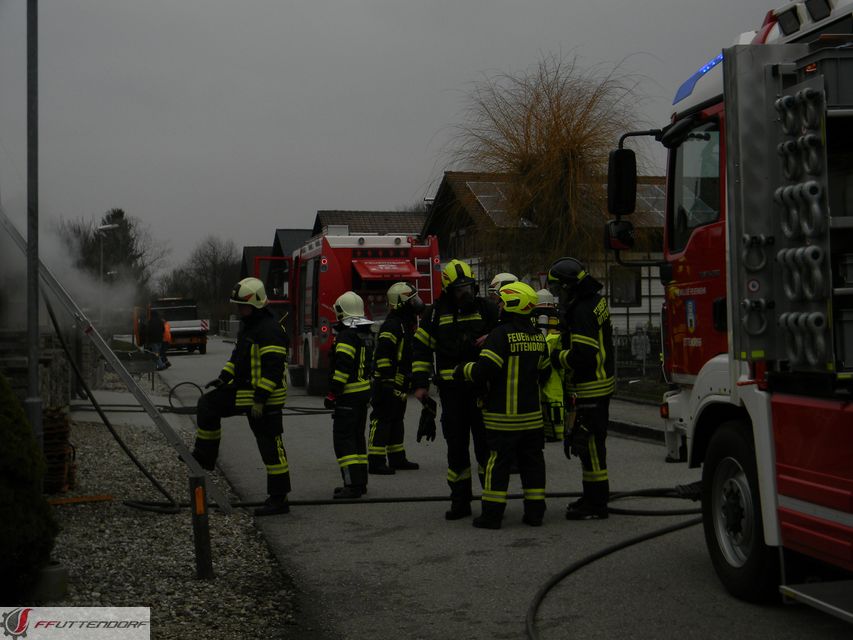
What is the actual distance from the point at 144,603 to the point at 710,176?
4039 mm

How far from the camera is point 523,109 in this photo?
22656 millimetres

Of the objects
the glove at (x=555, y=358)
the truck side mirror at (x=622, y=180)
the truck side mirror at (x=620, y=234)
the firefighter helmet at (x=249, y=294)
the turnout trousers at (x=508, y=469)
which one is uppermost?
the truck side mirror at (x=622, y=180)

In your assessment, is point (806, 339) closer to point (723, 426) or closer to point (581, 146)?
point (723, 426)

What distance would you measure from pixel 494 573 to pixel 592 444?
5.85 feet

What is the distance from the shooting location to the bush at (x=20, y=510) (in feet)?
17.8

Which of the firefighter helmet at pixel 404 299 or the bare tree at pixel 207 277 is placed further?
the bare tree at pixel 207 277

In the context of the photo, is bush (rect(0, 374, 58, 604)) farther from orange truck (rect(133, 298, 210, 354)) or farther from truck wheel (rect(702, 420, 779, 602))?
orange truck (rect(133, 298, 210, 354))

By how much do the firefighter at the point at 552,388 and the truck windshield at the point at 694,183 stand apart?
3.03 meters

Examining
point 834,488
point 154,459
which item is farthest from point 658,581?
point 154,459

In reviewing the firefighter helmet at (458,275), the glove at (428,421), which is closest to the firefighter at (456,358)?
the firefighter helmet at (458,275)

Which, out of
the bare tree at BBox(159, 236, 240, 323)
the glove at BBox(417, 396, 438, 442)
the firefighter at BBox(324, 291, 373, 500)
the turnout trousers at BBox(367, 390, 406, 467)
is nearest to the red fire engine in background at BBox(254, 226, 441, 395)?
the turnout trousers at BBox(367, 390, 406, 467)

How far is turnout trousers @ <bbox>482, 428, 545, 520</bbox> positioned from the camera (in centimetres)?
792

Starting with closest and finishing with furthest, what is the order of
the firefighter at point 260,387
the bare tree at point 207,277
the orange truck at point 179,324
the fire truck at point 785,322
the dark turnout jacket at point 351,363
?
the fire truck at point 785,322 → the firefighter at point 260,387 → the dark turnout jacket at point 351,363 → the orange truck at point 179,324 → the bare tree at point 207,277

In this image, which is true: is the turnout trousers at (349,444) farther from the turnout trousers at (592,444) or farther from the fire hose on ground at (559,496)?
the turnout trousers at (592,444)
